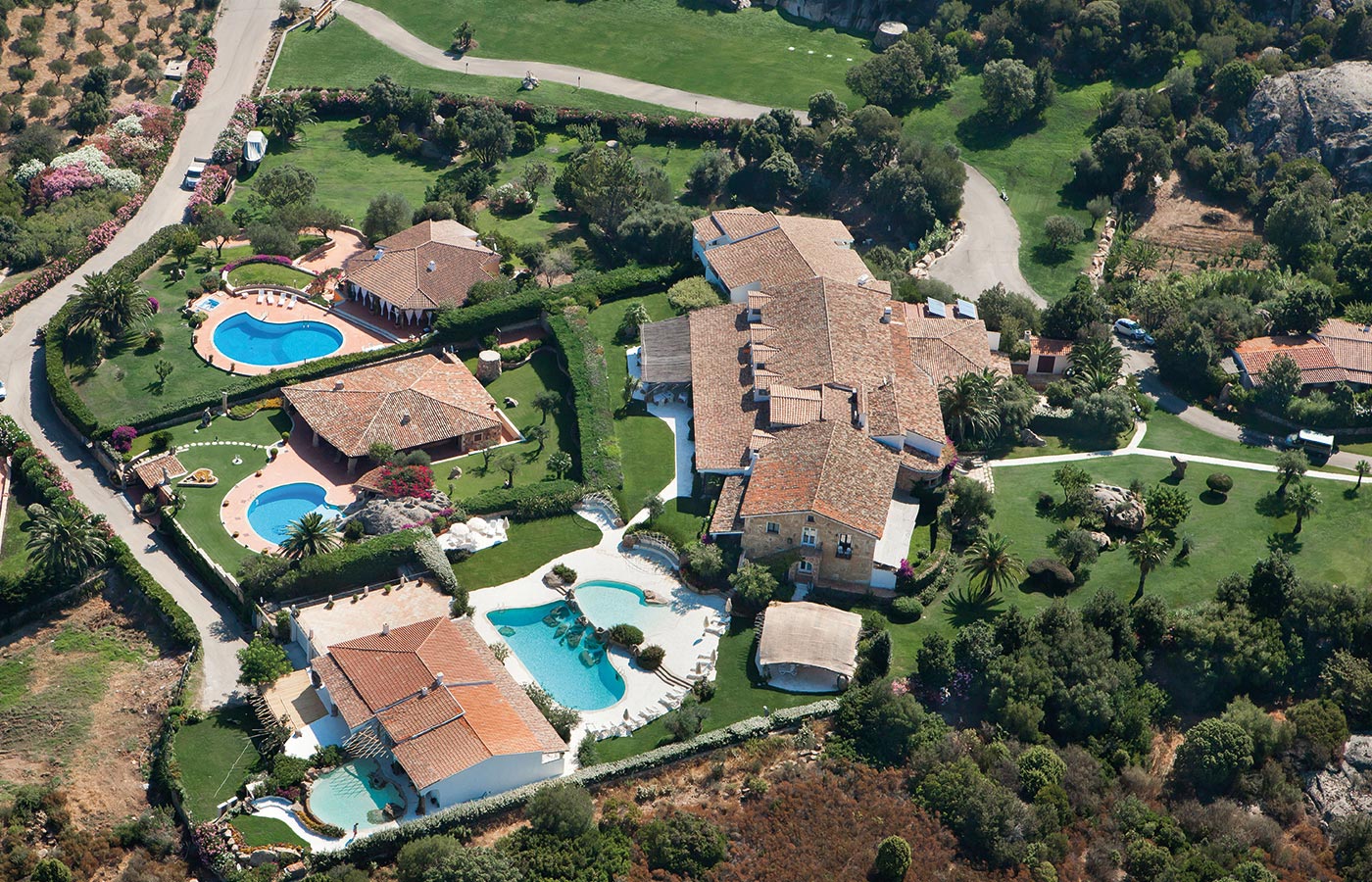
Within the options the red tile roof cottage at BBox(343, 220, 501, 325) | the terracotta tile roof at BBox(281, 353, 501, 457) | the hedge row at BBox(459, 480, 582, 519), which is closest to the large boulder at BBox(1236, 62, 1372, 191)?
the red tile roof cottage at BBox(343, 220, 501, 325)

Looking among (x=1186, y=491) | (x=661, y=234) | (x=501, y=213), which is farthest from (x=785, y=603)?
(x=501, y=213)

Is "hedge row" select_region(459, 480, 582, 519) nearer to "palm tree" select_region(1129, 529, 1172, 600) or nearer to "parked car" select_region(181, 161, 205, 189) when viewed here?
"palm tree" select_region(1129, 529, 1172, 600)

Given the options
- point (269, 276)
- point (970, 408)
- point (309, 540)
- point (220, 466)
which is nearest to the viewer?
point (309, 540)

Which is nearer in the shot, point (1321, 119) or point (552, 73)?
point (1321, 119)

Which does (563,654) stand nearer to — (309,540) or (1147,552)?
(309,540)

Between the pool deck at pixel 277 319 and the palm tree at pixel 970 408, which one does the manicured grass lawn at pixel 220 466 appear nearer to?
the pool deck at pixel 277 319

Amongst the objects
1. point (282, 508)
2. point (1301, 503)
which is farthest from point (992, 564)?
point (282, 508)

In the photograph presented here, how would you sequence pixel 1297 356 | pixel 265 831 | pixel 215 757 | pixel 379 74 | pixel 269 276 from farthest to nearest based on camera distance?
1. pixel 379 74
2. pixel 269 276
3. pixel 1297 356
4. pixel 215 757
5. pixel 265 831

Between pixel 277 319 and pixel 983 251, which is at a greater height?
pixel 983 251
